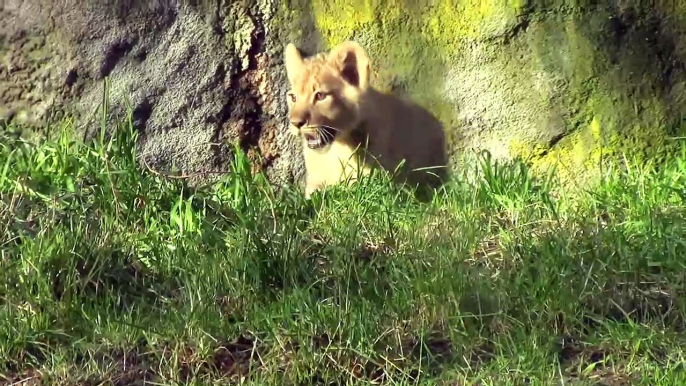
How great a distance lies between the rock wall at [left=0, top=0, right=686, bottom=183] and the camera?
523cm

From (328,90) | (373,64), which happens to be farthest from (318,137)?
(373,64)

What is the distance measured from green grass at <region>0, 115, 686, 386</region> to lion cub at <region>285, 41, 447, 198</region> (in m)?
0.55

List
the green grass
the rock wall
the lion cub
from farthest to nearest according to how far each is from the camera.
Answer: the lion cub < the rock wall < the green grass

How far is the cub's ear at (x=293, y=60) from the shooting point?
5.43 metres

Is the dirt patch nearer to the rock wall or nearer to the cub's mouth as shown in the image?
the cub's mouth

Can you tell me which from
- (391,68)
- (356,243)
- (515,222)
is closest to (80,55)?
(391,68)

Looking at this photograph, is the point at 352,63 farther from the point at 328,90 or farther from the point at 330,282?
the point at 330,282

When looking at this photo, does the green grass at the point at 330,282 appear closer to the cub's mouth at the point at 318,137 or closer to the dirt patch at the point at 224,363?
the dirt patch at the point at 224,363

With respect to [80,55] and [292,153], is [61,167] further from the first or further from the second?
[292,153]

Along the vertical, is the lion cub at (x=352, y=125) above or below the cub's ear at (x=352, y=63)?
below

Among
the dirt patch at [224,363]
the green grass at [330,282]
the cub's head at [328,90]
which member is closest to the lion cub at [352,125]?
the cub's head at [328,90]

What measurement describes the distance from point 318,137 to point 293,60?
1.54ft

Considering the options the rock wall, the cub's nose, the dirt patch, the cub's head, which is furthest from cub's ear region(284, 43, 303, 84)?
the dirt patch

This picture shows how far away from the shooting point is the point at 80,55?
18.2 feet
